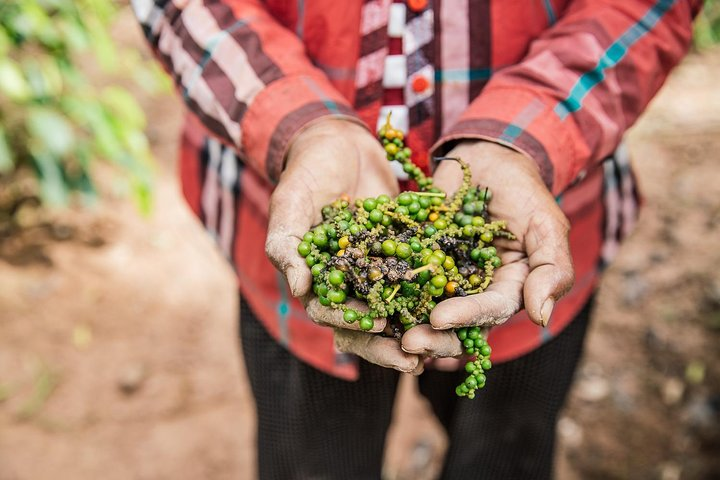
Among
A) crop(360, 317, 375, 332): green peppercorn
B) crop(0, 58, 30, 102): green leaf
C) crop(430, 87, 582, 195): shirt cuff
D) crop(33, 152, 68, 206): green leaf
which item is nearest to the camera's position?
crop(360, 317, 375, 332): green peppercorn

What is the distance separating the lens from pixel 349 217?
1112mm

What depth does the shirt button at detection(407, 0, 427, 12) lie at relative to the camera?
1274mm

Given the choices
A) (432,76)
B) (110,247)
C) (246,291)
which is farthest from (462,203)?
(110,247)

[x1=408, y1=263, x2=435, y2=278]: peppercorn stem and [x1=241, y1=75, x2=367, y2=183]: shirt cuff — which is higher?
[x1=241, y1=75, x2=367, y2=183]: shirt cuff

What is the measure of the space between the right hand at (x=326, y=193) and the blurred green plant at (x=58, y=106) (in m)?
1.85

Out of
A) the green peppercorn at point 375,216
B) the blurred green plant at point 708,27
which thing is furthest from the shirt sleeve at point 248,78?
the blurred green plant at point 708,27

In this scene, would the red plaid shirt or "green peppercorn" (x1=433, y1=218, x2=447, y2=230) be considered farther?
the red plaid shirt

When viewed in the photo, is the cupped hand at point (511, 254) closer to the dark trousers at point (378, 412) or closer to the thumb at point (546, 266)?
the thumb at point (546, 266)

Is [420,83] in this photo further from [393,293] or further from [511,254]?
[393,293]

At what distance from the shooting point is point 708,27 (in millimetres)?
4770

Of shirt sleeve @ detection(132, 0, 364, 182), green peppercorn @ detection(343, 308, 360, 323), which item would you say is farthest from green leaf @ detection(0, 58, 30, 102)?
green peppercorn @ detection(343, 308, 360, 323)

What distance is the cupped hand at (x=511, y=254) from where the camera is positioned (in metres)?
1.03

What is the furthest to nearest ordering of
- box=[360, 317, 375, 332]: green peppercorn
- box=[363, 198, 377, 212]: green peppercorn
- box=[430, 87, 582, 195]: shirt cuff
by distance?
box=[430, 87, 582, 195]: shirt cuff → box=[363, 198, 377, 212]: green peppercorn → box=[360, 317, 375, 332]: green peppercorn

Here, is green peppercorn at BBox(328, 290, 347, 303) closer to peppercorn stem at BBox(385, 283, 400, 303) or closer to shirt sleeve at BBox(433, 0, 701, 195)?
peppercorn stem at BBox(385, 283, 400, 303)
